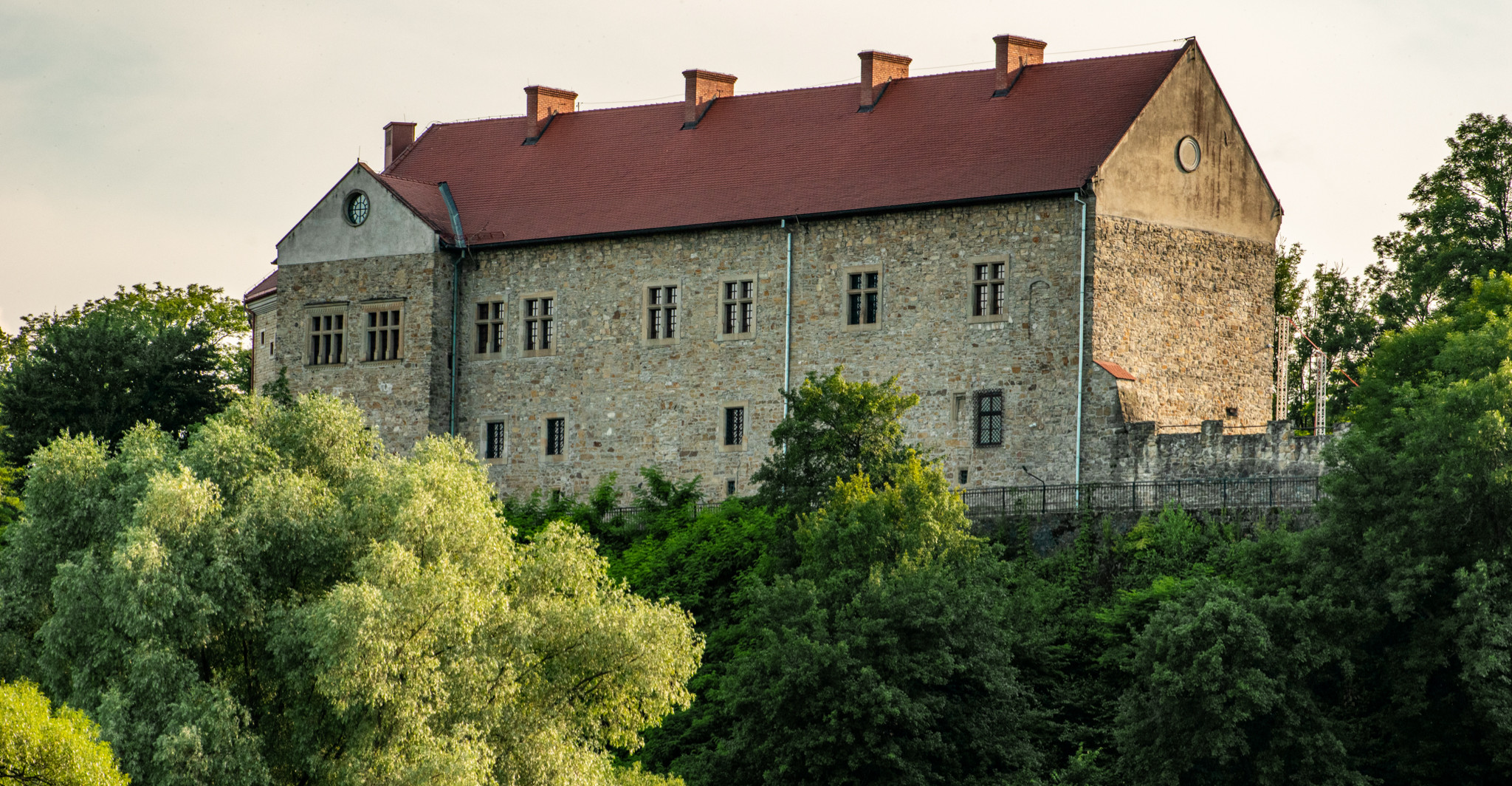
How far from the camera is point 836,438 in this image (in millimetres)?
40156

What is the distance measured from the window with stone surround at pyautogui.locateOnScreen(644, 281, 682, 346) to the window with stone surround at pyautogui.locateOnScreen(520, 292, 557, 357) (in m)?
2.49

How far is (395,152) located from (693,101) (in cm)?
876

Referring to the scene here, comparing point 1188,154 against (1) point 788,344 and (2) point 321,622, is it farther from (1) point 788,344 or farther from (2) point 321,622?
(2) point 321,622

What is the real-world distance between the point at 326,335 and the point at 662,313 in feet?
28.8

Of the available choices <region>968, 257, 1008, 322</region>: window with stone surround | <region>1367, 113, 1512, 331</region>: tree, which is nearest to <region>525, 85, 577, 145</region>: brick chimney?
<region>968, 257, 1008, 322</region>: window with stone surround

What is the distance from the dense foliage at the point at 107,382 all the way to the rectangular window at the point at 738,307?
14166 millimetres

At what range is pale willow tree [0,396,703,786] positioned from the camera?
2772 centimetres

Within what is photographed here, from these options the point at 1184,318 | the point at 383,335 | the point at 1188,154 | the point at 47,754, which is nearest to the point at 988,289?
the point at 1184,318

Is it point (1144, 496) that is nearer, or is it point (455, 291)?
point (1144, 496)

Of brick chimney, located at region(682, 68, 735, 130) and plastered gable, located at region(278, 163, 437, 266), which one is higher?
brick chimney, located at region(682, 68, 735, 130)

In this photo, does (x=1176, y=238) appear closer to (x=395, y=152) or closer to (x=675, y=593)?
(x=675, y=593)

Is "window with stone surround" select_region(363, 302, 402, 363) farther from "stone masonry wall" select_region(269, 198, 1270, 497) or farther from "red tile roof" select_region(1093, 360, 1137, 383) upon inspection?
"red tile roof" select_region(1093, 360, 1137, 383)

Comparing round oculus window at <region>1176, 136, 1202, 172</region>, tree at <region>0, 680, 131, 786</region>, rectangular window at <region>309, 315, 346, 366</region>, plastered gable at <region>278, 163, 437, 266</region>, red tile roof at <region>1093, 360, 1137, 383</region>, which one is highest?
round oculus window at <region>1176, 136, 1202, 172</region>

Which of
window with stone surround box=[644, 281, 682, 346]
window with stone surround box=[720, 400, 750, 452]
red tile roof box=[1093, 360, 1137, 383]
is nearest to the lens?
red tile roof box=[1093, 360, 1137, 383]
